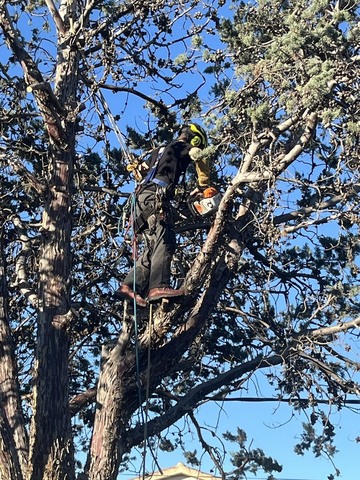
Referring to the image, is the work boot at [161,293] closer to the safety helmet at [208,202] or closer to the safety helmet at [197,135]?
the safety helmet at [208,202]

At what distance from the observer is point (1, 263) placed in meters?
7.96

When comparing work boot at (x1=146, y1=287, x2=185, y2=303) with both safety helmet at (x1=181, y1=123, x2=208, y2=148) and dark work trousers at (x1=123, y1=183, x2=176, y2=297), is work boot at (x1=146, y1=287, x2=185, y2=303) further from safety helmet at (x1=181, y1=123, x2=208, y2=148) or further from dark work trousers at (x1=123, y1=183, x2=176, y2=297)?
safety helmet at (x1=181, y1=123, x2=208, y2=148)

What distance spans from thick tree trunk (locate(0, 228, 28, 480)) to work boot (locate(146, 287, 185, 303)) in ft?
4.28

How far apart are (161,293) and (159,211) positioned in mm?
893

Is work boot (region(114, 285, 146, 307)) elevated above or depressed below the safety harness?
below

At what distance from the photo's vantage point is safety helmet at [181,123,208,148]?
8.46 meters

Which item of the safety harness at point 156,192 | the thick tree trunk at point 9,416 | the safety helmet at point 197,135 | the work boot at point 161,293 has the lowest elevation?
the thick tree trunk at point 9,416

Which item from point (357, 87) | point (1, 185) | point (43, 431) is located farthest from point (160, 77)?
point (43, 431)

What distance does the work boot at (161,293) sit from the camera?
307 inches

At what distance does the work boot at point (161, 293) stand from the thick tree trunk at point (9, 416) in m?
1.30

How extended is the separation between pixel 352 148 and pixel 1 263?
3.43 meters

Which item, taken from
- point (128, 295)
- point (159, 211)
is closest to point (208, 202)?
point (159, 211)

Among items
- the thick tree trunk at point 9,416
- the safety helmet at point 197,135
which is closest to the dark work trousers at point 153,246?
the safety helmet at point 197,135

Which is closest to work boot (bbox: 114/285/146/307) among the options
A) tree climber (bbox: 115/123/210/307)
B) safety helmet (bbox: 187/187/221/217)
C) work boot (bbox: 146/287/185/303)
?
tree climber (bbox: 115/123/210/307)
